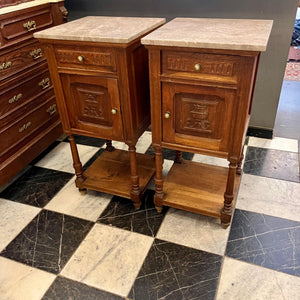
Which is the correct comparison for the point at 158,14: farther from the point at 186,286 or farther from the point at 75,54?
the point at 186,286

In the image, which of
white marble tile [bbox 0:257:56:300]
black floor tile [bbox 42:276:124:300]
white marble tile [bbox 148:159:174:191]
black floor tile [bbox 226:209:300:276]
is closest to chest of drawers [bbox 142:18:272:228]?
black floor tile [bbox 226:209:300:276]

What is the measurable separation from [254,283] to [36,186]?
128 cm

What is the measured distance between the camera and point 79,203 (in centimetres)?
166

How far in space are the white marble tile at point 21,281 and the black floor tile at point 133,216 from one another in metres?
0.38

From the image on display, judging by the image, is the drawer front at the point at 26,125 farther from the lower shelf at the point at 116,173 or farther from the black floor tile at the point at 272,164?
the black floor tile at the point at 272,164

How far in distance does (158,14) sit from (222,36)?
0.95 m

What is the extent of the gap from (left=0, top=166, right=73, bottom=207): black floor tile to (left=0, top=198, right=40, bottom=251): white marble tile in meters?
0.04

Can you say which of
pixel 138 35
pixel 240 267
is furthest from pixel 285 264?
pixel 138 35

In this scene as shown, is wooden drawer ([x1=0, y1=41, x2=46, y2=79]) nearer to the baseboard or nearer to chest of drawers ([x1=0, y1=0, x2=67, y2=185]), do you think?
chest of drawers ([x1=0, y1=0, x2=67, y2=185])

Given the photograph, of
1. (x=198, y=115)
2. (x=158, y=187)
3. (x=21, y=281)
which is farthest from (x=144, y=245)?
(x=198, y=115)

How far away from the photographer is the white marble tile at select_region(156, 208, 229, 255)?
1389 millimetres

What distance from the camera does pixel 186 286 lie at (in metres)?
1.22

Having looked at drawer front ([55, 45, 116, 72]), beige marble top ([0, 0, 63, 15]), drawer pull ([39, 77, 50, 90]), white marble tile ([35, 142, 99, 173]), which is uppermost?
beige marble top ([0, 0, 63, 15])

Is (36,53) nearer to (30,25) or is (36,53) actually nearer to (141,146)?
(30,25)
